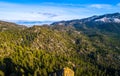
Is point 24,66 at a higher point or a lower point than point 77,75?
higher

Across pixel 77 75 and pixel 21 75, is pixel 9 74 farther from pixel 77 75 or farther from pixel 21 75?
pixel 77 75

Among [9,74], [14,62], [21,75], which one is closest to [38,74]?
[21,75]

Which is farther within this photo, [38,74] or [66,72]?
[38,74]

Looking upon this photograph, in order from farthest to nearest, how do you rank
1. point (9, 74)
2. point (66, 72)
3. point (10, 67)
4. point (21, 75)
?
point (10, 67)
point (9, 74)
point (21, 75)
point (66, 72)

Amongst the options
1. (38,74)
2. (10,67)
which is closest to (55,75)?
(38,74)

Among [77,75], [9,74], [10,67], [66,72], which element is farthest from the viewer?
[77,75]

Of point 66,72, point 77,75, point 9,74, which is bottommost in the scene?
point 77,75

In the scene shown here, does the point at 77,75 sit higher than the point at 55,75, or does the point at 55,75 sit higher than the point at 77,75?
the point at 55,75

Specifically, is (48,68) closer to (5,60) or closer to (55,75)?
(5,60)

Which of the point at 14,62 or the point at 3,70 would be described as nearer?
the point at 3,70
